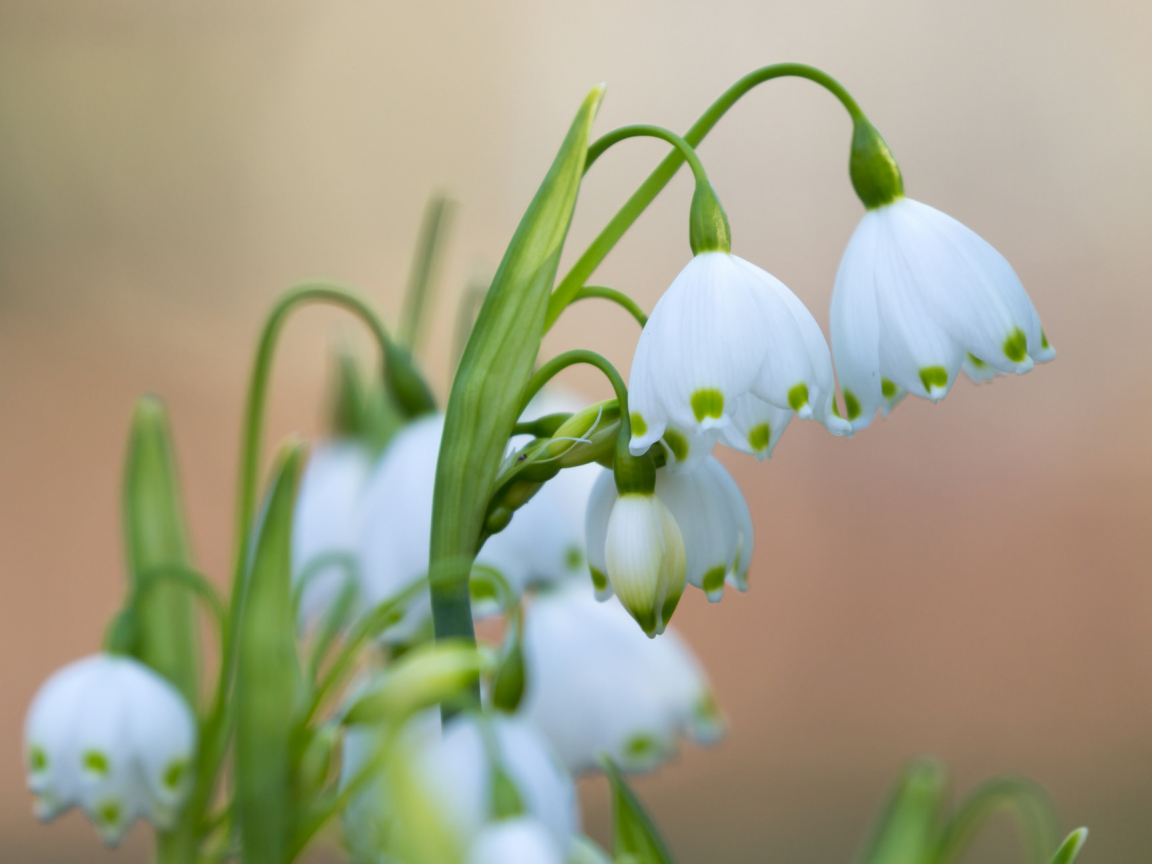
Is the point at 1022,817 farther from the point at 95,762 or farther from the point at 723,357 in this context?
the point at 95,762

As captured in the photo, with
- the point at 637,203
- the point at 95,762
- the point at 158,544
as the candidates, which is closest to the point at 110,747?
the point at 95,762

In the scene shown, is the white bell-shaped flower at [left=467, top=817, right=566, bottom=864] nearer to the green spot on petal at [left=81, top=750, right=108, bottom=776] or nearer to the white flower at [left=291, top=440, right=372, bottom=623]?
the green spot on petal at [left=81, top=750, right=108, bottom=776]

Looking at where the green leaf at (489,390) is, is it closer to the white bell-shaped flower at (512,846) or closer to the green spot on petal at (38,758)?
the white bell-shaped flower at (512,846)

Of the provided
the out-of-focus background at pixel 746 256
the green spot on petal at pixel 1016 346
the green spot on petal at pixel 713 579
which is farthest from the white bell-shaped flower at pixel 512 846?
the out-of-focus background at pixel 746 256

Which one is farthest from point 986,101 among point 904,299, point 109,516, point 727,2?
point 904,299

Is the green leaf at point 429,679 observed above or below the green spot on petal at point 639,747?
above

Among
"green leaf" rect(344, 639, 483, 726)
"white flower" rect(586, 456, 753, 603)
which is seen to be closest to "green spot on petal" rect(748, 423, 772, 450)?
"white flower" rect(586, 456, 753, 603)
